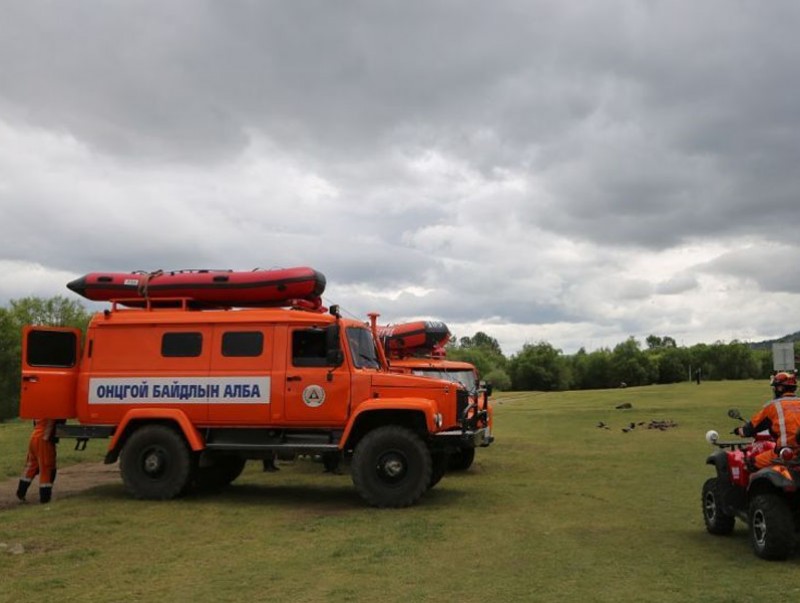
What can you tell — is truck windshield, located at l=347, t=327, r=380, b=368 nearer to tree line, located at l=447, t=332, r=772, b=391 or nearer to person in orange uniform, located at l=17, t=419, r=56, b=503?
person in orange uniform, located at l=17, t=419, r=56, b=503

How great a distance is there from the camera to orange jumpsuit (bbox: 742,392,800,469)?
7480 millimetres

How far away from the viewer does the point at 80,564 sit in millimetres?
7453

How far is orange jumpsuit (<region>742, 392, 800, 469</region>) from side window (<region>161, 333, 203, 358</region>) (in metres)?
7.42

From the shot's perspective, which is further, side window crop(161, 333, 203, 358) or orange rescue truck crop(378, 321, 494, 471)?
orange rescue truck crop(378, 321, 494, 471)

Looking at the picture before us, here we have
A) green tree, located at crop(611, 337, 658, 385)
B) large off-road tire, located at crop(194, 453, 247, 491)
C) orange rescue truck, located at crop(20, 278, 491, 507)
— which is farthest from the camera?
green tree, located at crop(611, 337, 658, 385)

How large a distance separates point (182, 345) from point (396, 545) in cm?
496

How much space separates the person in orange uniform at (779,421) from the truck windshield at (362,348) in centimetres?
531

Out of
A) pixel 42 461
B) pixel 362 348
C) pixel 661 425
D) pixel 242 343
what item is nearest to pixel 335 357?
pixel 362 348

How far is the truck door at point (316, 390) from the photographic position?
11086mm

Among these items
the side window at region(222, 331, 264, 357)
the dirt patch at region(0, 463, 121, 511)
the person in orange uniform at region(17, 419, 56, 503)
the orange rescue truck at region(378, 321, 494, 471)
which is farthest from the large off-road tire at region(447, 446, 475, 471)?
the person in orange uniform at region(17, 419, 56, 503)

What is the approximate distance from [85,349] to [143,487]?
2.24 m

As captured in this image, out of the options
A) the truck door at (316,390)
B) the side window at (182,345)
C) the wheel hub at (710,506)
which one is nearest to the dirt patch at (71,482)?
the side window at (182,345)

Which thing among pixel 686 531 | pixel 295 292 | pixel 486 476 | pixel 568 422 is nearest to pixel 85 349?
pixel 295 292

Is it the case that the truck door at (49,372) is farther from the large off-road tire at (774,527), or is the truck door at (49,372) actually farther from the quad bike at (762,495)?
the large off-road tire at (774,527)
